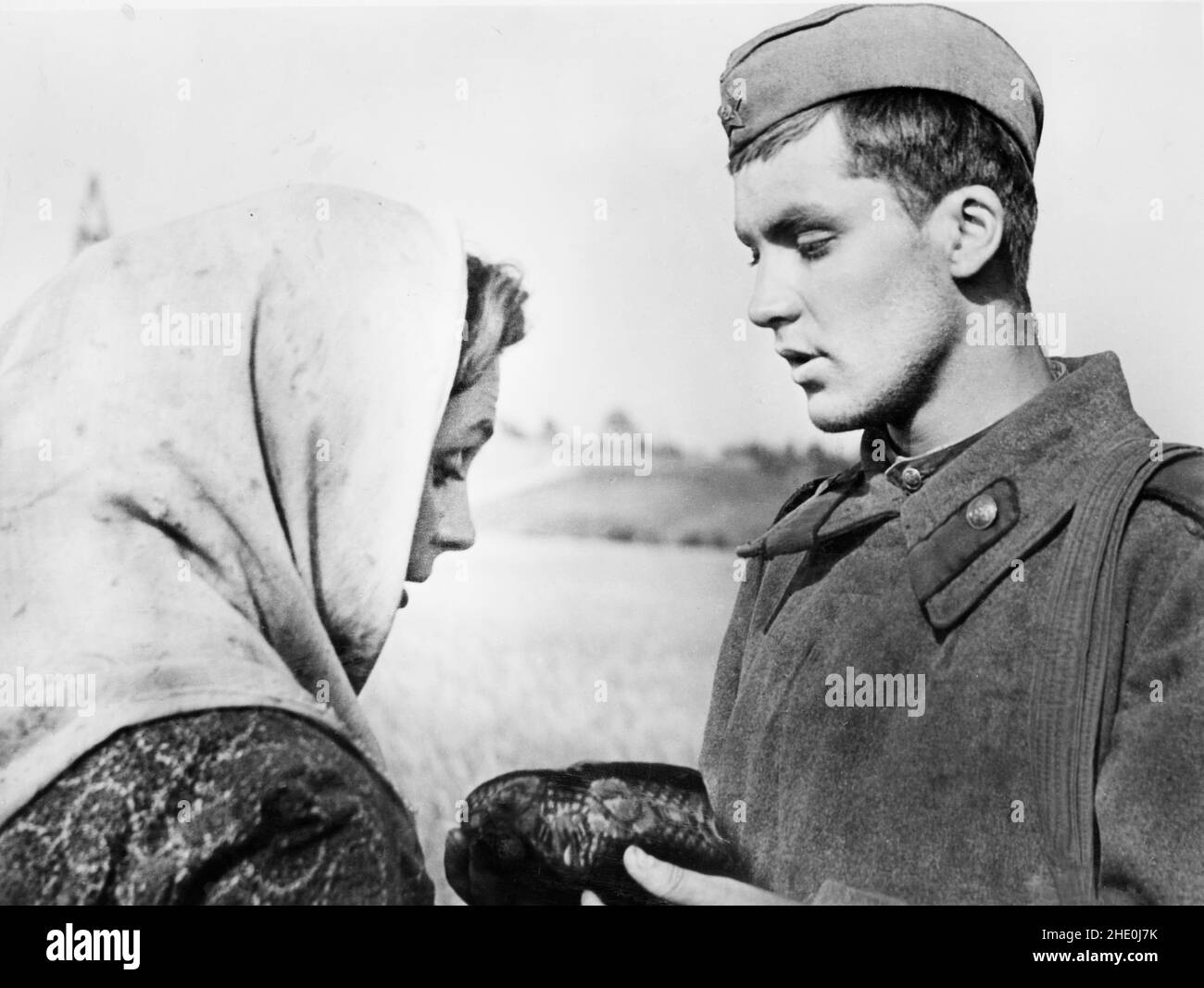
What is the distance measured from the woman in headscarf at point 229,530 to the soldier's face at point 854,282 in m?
0.56

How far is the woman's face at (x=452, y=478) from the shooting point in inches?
111

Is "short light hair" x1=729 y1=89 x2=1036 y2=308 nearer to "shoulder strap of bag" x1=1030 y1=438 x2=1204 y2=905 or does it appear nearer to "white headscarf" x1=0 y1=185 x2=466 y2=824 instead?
"shoulder strap of bag" x1=1030 y1=438 x2=1204 y2=905

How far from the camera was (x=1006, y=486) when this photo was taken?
2416mm

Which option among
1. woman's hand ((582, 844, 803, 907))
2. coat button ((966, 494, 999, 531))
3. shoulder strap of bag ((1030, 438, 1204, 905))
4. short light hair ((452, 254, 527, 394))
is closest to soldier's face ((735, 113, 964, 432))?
coat button ((966, 494, 999, 531))

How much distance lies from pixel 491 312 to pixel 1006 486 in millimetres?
1057

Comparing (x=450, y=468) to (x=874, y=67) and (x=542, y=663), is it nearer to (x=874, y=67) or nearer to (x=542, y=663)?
(x=542, y=663)

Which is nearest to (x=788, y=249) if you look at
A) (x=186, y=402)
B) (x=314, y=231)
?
(x=314, y=231)

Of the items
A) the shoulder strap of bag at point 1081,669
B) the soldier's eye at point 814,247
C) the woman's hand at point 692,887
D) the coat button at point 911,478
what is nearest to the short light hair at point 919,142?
the soldier's eye at point 814,247

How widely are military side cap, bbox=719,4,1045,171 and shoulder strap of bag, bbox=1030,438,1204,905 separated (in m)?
0.68

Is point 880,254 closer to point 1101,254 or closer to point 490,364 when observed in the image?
point 1101,254

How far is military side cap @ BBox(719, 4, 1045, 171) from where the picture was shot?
8.33ft

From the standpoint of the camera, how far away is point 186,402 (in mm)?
2711

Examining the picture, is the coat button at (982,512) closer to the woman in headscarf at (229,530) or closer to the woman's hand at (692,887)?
the woman's hand at (692,887)

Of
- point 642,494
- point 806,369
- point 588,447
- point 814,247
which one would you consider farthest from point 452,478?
point 814,247
